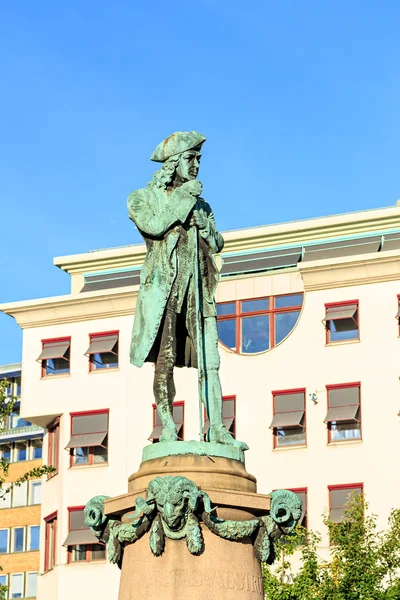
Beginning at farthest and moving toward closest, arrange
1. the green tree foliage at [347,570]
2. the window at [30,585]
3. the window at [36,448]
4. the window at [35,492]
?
the window at [36,448] → the window at [35,492] → the window at [30,585] → the green tree foliage at [347,570]

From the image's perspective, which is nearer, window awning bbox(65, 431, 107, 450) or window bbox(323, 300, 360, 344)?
window bbox(323, 300, 360, 344)

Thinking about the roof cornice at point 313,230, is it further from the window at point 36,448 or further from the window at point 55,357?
the window at point 36,448

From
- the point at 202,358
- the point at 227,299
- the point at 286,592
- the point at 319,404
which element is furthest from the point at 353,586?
the point at 202,358

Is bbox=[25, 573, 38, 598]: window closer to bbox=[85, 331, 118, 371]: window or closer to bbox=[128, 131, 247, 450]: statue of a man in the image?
bbox=[85, 331, 118, 371]: window

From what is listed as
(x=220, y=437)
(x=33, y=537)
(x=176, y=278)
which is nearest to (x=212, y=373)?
(x=220, y=437)

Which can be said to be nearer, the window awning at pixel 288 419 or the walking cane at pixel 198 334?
the walking cane at pixel 198 334

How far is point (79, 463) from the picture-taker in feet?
200

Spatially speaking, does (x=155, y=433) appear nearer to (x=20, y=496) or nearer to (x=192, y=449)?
(x=20, y=496)

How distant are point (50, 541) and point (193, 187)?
154ft

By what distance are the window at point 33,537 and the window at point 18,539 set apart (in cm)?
44

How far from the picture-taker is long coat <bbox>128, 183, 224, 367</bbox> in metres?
15.8

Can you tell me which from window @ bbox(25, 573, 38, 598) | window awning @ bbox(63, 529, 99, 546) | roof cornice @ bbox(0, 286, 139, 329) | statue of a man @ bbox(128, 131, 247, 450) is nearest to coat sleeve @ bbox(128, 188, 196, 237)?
statue of a man @ bbox(128, 131, 247, 450)

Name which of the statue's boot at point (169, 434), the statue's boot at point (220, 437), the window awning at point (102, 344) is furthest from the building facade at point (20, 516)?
the statue's boot at point (220, 437)

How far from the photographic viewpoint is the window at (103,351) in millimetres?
60875
